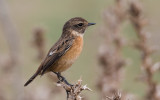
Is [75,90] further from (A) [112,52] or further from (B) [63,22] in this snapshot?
(B) [63,22]

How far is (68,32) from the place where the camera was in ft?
25.2

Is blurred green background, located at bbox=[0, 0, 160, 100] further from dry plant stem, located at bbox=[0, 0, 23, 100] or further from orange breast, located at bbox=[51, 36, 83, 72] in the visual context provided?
orange breast, located at bbox=[51, 36, 83, 72]

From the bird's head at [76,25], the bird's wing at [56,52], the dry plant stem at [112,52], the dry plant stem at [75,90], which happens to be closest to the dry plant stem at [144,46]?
the dry plant stem at [112,52]

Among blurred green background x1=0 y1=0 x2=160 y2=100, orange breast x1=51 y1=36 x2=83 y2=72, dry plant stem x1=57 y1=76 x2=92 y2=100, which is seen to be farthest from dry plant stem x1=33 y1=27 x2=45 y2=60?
blurred green background x1=0 y1=0 x2=160 y2=100

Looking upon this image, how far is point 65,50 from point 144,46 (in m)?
1.11

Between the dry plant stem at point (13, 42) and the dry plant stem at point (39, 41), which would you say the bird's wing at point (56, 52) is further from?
the dry plant stem at point (13, 42)

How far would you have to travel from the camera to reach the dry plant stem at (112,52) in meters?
7.66

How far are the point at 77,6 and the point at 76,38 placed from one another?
12482 mm

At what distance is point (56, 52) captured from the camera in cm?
722

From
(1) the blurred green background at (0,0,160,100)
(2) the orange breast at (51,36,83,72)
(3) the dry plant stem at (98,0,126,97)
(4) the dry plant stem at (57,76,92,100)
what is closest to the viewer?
(4) the dry plant stem at (57,76,92,100)

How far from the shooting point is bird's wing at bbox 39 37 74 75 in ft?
23.1

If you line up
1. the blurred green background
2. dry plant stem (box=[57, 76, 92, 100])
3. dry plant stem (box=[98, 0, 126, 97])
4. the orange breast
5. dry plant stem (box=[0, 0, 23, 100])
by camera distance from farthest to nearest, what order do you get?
the blurred green background → dry plant stem (box=[0, 0, 23, 100]) → dry plant stem (box=[98, 0, 126, 97]) → the orange breast → dry plant stem (box=[57, 76, 92, 100])

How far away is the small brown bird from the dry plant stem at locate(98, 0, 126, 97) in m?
0.43

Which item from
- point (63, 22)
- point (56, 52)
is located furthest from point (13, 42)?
point (63, 22)
